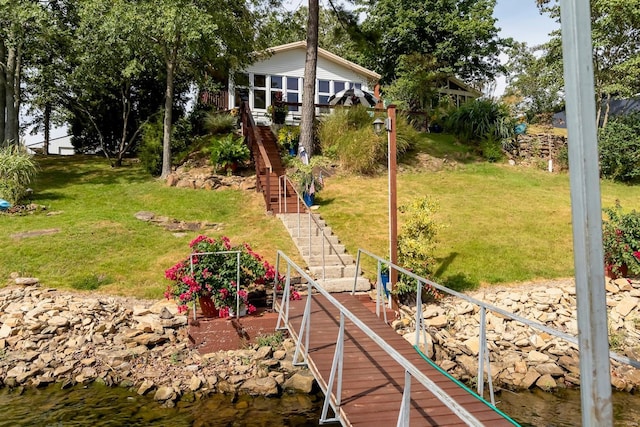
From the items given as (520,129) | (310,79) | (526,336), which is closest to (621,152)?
(520,129)

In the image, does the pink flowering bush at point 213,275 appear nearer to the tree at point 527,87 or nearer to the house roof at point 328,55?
the house roof at point 328,55

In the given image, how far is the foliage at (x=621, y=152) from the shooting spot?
19.5 meters

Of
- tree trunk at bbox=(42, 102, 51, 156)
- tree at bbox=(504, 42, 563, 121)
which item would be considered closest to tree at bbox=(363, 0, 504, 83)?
tree at bbox=(504, 42, 563, 121)

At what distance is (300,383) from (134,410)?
2438mm

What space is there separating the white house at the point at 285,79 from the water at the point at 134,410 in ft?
59.6

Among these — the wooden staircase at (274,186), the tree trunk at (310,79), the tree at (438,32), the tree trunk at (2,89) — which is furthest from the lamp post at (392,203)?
the tree at (438,32)

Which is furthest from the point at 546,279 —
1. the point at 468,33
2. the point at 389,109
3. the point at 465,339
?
the point at 468,33

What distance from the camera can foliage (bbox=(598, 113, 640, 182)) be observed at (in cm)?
1948

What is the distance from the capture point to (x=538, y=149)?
21.6m

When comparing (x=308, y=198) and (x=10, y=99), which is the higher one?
(x=10, y=99)

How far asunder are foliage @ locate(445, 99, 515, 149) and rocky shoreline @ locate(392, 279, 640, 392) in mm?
12853

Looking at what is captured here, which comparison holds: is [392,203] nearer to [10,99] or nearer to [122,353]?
[122,353]

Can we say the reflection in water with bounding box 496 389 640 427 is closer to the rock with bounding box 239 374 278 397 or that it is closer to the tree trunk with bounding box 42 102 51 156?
the rock with bounding box 239 374 278 397

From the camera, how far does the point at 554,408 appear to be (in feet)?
22.5
